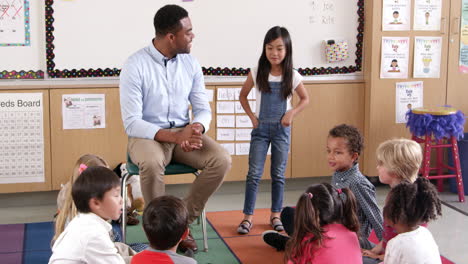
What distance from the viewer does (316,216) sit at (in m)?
2.08

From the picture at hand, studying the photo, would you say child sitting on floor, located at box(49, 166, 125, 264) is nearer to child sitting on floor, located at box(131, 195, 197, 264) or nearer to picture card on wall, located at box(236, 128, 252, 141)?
child sitting on floor, located at box(131, 195, 197, 264)

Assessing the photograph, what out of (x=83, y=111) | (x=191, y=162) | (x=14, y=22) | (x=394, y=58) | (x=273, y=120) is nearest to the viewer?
(x=191, y=162)

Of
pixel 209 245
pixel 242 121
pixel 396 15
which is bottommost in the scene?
pixel 209 245

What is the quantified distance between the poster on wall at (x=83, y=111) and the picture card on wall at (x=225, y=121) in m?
0.75

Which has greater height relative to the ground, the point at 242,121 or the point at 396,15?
the point at 396,15

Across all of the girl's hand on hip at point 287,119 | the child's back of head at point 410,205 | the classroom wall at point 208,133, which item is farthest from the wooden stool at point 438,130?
the child's back of head at point 410,205

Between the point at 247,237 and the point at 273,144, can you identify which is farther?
the point at 273,144

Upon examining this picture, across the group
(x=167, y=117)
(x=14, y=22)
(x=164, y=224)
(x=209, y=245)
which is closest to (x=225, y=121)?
(x=167, y=117)

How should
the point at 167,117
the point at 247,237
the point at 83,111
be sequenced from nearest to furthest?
the point at 167,117
the point at 247,237
the point at 83,111

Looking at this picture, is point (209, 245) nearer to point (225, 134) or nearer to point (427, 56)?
point (225, 134)

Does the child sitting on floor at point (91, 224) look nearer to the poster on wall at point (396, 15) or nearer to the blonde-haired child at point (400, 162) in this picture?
the blonde-haired child at point (400, 162)

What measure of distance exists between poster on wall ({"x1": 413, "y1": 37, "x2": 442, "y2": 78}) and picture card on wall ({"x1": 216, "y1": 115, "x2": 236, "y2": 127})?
1331 millimetres

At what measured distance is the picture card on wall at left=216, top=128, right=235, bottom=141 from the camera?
4219 millimetres

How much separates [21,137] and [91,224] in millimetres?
2105
